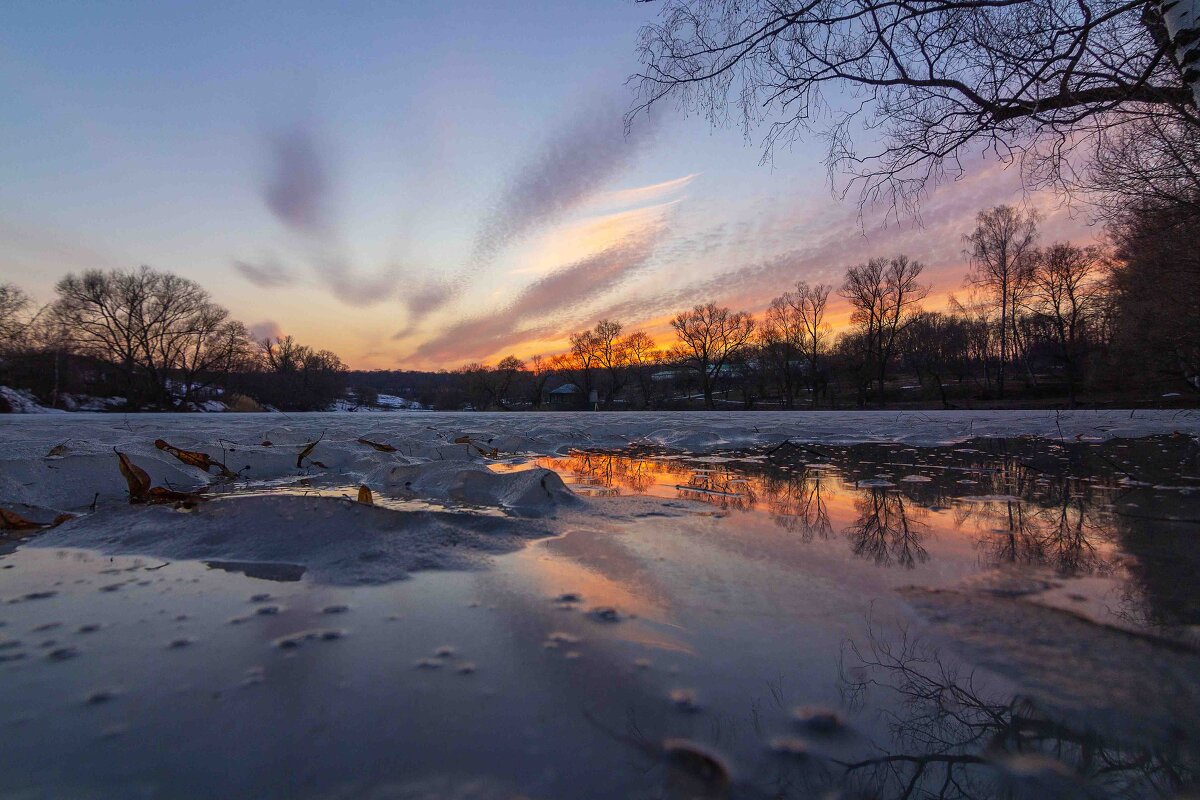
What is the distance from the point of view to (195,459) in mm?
3623

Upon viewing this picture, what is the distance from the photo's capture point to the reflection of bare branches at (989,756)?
0.78m

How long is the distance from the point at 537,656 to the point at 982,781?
0.87 meters

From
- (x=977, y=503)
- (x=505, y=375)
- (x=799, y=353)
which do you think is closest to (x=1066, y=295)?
(x=799, y=353)

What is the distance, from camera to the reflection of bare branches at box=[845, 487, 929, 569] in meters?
2.00

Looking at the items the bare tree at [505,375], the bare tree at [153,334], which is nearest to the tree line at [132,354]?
the bare tree at [153,334]

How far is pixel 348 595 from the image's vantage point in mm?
1560

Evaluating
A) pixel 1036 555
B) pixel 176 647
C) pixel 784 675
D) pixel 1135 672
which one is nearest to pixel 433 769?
pixel 784 675

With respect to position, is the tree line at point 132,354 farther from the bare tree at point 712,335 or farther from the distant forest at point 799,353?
the bare tree at point 712,335

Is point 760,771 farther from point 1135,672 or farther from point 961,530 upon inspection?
point 961,530

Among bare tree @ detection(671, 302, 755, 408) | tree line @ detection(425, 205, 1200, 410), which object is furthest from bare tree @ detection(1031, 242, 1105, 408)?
bare tree @ detection(671, 302, 755, 408)

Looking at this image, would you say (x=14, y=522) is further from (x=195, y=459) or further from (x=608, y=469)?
(x=608, y=469)

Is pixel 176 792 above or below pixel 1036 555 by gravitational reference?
above

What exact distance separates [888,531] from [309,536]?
2.65m

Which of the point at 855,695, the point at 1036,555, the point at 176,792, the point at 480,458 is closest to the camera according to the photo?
the point at 176,792
